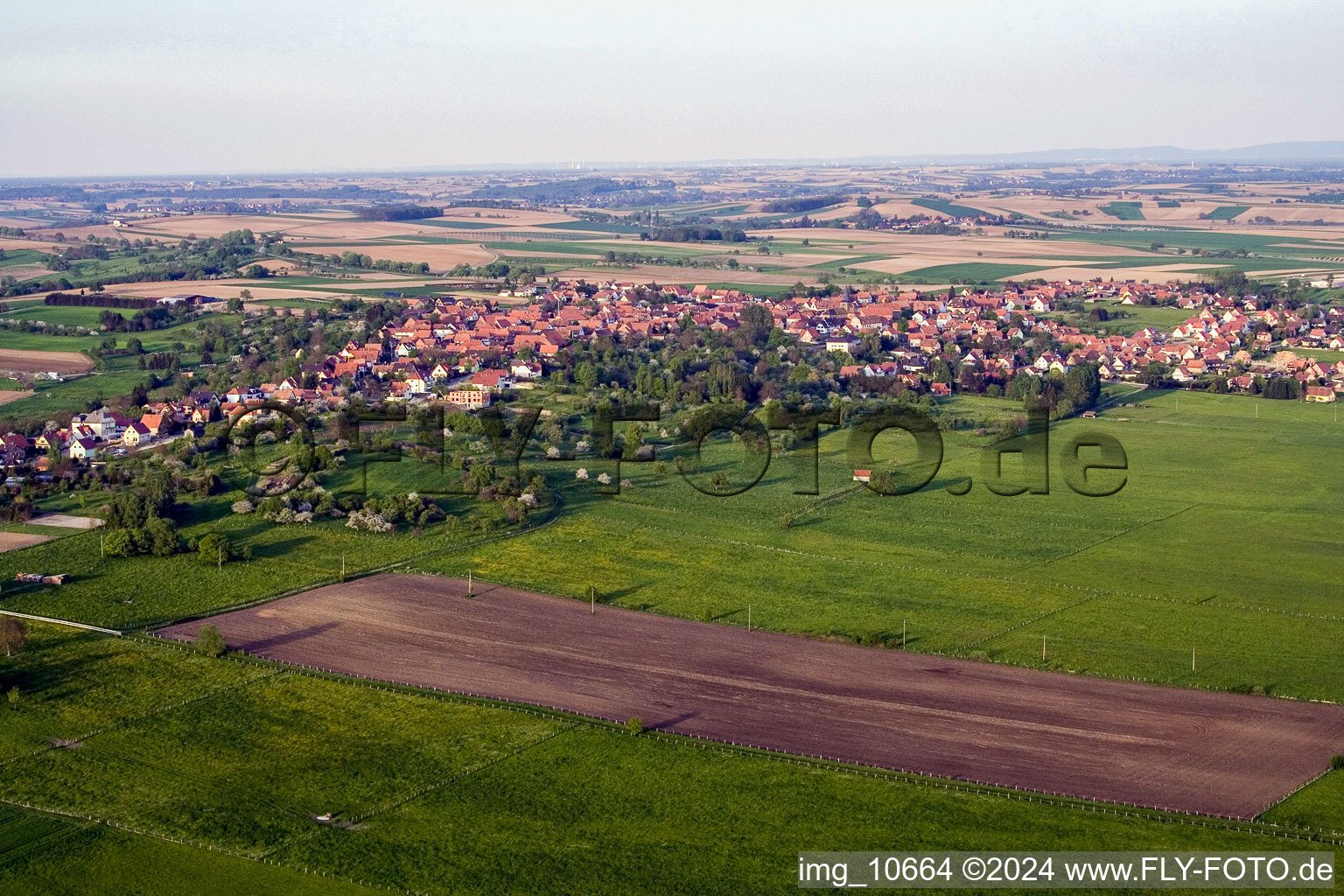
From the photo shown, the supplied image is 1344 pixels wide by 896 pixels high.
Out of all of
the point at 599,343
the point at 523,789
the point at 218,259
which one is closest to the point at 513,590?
the point at 523,789

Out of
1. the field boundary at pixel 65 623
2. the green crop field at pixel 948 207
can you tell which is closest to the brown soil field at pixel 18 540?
the field boundary at pixel 65 623

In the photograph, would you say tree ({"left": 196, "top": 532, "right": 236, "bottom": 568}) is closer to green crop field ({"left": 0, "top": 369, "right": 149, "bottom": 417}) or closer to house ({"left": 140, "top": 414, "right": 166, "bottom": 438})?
house ({"left": 140, "top": 414, "right": 166, "bottom": 438})

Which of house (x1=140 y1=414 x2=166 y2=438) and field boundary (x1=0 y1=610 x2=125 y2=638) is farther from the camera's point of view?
house (x1=140 y1=414 x2=166 y2=438)

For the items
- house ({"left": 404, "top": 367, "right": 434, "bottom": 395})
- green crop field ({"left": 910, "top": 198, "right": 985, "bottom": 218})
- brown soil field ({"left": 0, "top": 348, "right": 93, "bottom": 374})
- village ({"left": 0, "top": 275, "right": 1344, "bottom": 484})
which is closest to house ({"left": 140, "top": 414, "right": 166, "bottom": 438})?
village ({"left": 0, "top": 275, "right": 1344, "bottom": 484})

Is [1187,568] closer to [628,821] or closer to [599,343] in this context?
[628,821]

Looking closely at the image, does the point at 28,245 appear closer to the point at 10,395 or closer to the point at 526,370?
the point at 10,395

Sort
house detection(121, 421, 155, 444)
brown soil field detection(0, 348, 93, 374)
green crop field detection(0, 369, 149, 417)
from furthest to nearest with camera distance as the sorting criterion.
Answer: brown soil field detection(0, 348, 93, 374) < green crop field detection(0, 369, 149, 417) < house detection(121, 421, 155, 444)

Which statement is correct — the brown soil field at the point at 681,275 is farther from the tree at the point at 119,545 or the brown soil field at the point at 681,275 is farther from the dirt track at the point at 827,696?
the dirt track at the point at 827,696

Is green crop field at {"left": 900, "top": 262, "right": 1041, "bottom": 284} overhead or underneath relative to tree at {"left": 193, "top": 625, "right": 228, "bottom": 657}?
overhead
